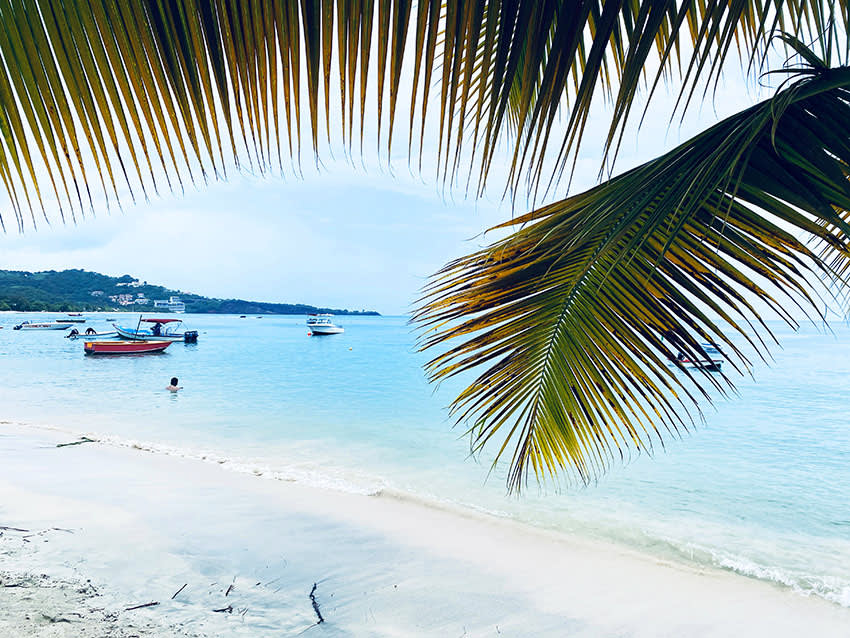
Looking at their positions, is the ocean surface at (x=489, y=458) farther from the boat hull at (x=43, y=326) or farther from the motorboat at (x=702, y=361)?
the boat hull at (x=43, y=326)

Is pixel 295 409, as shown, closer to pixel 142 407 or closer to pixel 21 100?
pixel 142 407

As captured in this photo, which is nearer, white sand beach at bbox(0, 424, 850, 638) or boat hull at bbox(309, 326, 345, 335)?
white sand beach at bbox(0, 424, 850, 638)

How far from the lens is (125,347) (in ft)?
122

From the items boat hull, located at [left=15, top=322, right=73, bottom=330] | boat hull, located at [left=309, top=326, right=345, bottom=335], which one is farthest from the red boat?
boat hull, located at [left=15, top=322, right=73, bottom=330]

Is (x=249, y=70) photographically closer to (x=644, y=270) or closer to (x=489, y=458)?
(x=644, y=270)

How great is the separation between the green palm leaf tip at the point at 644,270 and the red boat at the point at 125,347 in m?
39.4

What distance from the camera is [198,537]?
6.79 meters

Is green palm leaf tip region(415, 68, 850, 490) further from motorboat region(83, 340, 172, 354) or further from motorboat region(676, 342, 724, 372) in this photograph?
motorboat region(83, 340, 172, 354)

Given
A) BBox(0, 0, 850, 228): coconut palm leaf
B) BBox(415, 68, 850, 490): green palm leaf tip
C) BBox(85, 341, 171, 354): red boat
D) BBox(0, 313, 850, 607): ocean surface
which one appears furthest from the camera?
BBox(85, 341, 171, 354): red boat

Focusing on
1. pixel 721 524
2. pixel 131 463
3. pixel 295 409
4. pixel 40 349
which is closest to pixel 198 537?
pixel 131 463

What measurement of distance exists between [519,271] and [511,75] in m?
1.21

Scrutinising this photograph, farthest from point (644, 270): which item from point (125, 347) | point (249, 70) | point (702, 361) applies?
point (125, 347)

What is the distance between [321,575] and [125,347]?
36604 millimetres

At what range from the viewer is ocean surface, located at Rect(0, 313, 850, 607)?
9.28 meters
